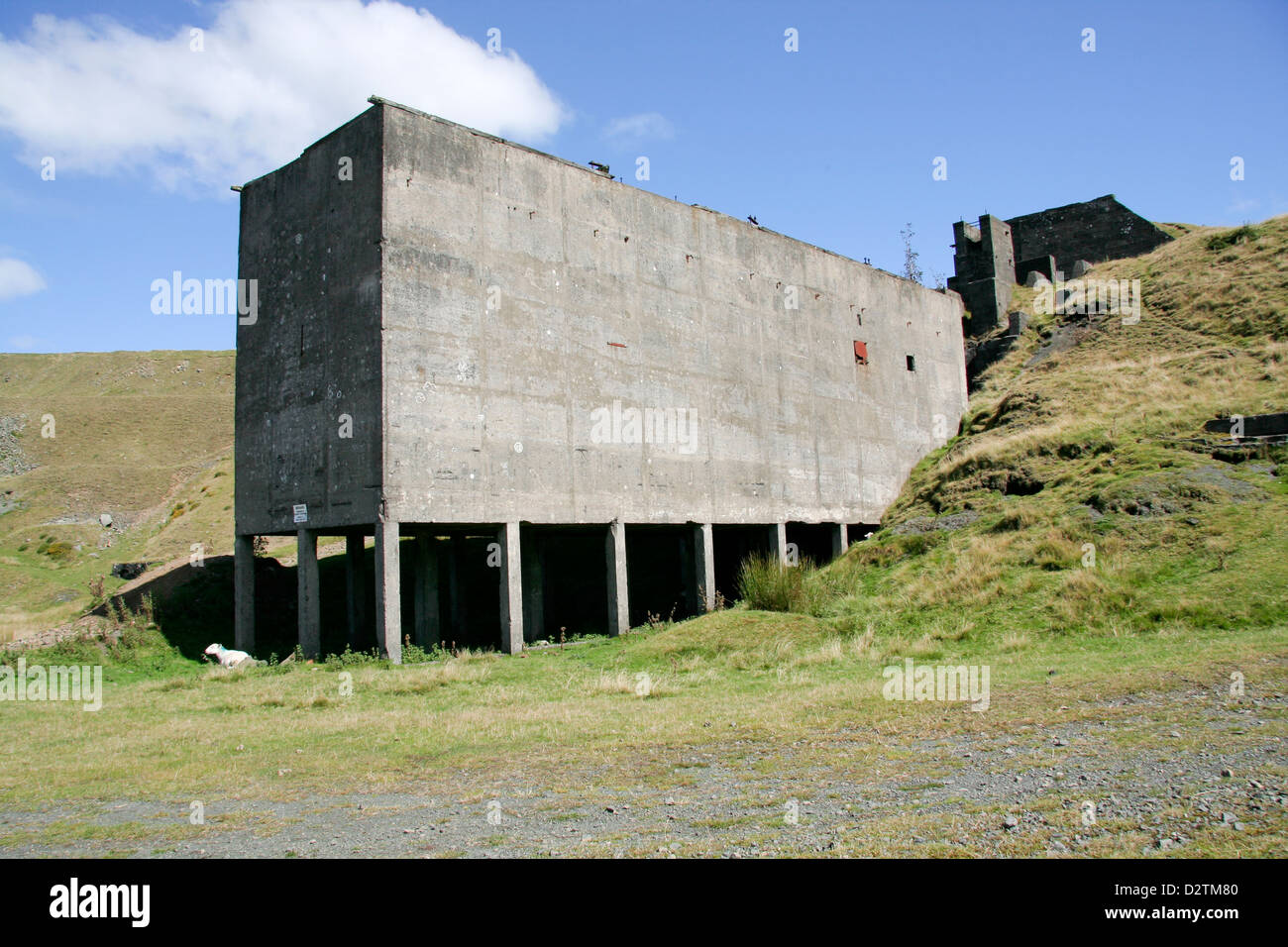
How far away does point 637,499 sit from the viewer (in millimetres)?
23859

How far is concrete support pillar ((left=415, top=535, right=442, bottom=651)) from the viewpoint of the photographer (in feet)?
74.5

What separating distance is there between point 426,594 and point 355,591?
269cm

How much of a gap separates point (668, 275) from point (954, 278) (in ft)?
75.7

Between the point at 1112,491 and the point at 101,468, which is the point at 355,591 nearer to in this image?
the point at 1112,491

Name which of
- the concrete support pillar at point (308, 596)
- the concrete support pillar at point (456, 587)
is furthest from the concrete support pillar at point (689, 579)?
the concrete support pillar at point (308, 596)

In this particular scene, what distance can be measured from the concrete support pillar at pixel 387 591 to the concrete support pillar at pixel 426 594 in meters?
3.30

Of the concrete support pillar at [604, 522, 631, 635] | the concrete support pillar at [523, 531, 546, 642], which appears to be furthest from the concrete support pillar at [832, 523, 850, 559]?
the concrete support pillar at [523, 531, 546, 642]

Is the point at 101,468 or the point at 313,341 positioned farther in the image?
the point at 101,468

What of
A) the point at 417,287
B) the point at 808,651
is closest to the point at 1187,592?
the point at 808,651

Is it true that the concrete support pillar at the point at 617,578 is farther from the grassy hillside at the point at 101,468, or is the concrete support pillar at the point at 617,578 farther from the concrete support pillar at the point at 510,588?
the grassy hillside at the point at 101,468

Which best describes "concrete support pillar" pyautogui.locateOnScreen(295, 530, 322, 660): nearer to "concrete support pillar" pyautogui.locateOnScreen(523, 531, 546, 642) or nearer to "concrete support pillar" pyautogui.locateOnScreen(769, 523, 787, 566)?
"concrete support pillar" pyautogui.locateOnScreen(523, 531, 546, 642)

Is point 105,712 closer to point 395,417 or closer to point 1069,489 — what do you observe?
point 395,417

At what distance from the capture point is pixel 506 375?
21.0 metres

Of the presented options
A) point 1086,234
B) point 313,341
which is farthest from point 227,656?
point 1086,234
